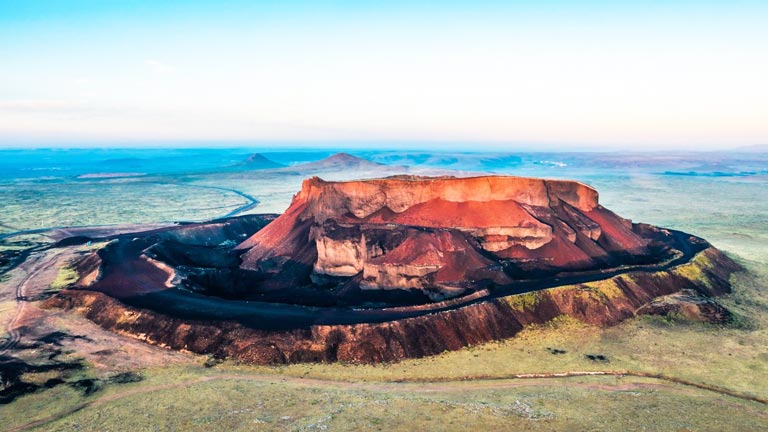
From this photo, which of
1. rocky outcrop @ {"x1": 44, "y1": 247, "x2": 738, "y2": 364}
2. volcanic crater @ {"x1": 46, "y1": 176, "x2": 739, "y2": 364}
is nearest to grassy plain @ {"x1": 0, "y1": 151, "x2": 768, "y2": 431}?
rocky outcrop @ {"x1": 44, "y1": 247, "x2": 738, "y2": 364}

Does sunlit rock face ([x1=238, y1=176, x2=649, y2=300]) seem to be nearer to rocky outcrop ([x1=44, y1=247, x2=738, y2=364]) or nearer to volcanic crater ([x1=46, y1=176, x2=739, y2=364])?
volcanic crater ([x1=46, y1=176, x2=739, y2=364])

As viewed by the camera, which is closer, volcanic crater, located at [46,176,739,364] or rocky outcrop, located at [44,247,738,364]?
rocky outcrop, located at [44,247,738,364]

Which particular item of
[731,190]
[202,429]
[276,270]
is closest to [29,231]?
[276,270]

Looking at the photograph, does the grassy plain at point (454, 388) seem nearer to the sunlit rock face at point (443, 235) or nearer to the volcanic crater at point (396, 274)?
the volcanic crater at point (396, 274)

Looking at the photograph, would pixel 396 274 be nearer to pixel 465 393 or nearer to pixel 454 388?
pixel 454 388

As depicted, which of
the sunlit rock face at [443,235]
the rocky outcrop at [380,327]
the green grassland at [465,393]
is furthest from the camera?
the sunlit rock face at [443,235]

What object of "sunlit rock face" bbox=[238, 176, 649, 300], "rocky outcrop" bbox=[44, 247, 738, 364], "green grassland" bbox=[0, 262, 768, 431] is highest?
"sunlit rock face" bbox=[238, 176, 649, 300]

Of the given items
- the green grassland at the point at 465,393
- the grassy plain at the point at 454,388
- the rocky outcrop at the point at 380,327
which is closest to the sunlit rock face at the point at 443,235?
the rocky outcrop at the point at 380,327
